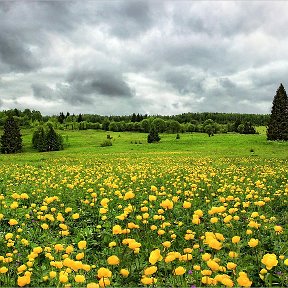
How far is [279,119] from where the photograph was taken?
66.4 m

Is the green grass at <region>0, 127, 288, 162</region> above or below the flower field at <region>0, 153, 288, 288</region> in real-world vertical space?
below

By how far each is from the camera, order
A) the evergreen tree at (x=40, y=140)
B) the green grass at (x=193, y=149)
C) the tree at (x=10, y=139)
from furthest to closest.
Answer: the evergreen tree at (x=40, y=140) < the tree at (x=10, y=139) < the green grass at (x=193, y=149)

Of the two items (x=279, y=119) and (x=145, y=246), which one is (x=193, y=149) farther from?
(x=145, y=246)

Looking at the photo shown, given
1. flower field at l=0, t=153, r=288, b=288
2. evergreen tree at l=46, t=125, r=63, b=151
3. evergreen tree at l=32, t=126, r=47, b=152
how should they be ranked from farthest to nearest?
1. evergreen tree at l=32, t=126, r=47, b=152
2. evergreen tree at l=46, t=125, r=63, b=151
3. flower field at l=0, t=153, r=288, b=288

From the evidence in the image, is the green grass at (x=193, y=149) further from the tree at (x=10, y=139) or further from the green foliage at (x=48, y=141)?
the tree at (x=10, y=139)

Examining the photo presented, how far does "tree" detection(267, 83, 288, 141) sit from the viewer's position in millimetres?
65475

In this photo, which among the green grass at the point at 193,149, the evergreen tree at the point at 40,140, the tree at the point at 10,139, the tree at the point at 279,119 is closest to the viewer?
the green grass at the point at 193,149

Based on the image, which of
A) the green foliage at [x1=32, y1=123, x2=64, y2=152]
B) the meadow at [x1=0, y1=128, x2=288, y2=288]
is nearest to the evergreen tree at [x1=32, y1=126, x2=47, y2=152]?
the green foliage at [x1=32, y1=123, x2=64, y2=152]

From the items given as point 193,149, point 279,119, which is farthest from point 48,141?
point 279,119

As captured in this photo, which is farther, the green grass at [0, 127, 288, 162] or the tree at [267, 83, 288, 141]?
the tree at [267, 83, 288, 141]

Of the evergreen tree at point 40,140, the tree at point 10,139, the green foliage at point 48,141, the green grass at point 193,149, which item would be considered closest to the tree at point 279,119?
the green grass at point 193,149

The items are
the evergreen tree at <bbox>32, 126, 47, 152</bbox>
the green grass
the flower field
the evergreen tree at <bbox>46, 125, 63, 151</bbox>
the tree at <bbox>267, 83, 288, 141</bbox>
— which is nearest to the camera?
the flower field

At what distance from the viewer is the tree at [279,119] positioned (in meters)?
65.5

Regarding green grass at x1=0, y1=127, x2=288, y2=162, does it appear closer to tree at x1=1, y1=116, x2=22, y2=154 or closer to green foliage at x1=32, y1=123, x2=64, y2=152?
green foliage at x1=32, y1=123, x2=64, y2=152
